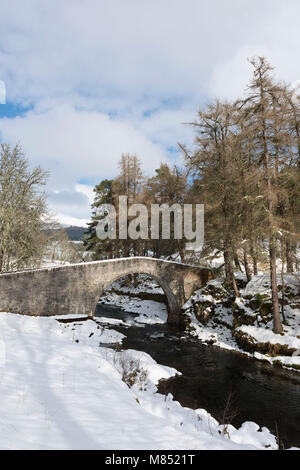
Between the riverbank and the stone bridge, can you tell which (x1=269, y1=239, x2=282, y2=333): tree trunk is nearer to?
the riverbank

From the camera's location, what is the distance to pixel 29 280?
13023 mm

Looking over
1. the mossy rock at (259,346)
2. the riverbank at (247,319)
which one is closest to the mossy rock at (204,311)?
the riverbank at (247,319)

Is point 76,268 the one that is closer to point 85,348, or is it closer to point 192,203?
point 85,348

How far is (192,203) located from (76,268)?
954cm

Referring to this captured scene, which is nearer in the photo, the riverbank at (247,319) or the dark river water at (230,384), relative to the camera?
the dark river water at (230,384)

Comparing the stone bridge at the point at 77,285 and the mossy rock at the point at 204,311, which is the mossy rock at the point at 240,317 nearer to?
the mossy rock at the point at 204,311

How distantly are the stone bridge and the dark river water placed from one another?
368 centimetres

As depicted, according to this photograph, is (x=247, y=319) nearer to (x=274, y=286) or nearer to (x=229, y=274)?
(x=229, y=274)

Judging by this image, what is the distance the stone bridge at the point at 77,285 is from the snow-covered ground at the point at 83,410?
388cm

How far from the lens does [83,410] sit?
450 cm

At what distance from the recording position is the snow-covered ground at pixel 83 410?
3605 millimetres

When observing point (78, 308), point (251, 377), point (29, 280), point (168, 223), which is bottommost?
point (251, 377)

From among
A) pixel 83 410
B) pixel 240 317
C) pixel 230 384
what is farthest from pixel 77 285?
pixel 83 410
